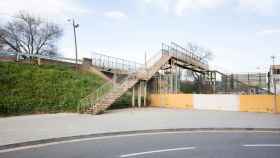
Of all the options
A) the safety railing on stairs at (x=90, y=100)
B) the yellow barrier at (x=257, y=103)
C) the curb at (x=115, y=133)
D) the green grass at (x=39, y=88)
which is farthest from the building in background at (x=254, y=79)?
the green grass at (x=39, y=88)

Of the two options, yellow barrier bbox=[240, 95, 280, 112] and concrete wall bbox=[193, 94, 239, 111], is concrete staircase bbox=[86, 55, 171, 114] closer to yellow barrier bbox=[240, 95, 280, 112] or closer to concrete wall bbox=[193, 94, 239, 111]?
concrete wall bbox=[193, 94, 239, 111]

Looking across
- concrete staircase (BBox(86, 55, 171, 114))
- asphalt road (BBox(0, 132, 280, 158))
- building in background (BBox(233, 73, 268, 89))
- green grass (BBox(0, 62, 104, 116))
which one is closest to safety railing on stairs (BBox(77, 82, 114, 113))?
concrete staircase (BBox(86, 55, 171, 114))

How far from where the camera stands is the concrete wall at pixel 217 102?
24.5 meters

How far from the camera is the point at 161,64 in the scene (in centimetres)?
3034

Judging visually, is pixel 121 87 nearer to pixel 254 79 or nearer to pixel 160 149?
pixel 254 79

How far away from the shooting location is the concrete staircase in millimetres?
20900

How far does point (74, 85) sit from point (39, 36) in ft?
95.6

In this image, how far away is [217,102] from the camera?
83.6 feet

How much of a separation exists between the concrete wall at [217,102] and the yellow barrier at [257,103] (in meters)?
0.61

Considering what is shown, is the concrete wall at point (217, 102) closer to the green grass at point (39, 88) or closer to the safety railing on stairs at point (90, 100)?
the safety railing on stairs at point (90, 100)

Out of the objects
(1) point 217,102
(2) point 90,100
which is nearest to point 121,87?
(2) point 90,100

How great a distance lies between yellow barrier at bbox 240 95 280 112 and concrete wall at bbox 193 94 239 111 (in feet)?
1.99

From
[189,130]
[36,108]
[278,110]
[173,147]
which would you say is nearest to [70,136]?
[173,147]

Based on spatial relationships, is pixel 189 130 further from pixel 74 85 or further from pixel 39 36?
pixel 39 36
